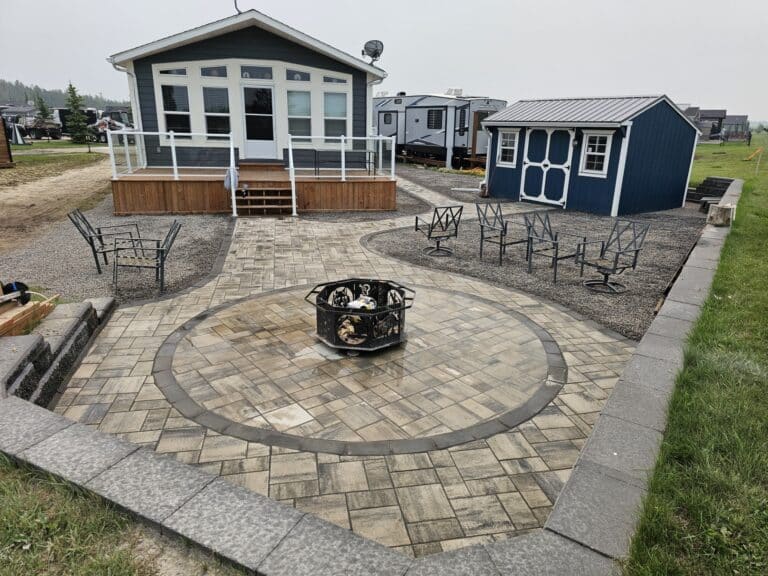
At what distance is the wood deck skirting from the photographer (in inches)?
468

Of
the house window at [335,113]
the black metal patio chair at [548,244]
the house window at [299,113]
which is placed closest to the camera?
the black metal patio chair at [548,244]

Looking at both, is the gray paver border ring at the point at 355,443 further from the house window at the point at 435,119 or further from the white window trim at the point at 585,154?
the house window at the point at 435,119

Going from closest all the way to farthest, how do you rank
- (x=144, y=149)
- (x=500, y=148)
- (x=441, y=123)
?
(x=144, y=149) < (x=500, y=148) < (x=441, y=123)

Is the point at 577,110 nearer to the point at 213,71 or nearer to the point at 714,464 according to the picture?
the point at 213,71

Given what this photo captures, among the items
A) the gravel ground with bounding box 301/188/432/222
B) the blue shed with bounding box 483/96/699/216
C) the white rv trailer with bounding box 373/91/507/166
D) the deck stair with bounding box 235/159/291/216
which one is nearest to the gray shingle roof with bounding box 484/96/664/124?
the blue shed with bounding box 483/96/699/216

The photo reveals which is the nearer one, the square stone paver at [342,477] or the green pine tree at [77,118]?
the square stone paver at [342,477]

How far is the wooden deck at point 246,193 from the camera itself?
11922mm

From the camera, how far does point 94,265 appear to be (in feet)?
25.7

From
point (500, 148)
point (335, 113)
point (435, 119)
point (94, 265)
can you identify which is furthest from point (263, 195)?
point (435, 119)

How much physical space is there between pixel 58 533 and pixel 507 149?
1568 centimetres

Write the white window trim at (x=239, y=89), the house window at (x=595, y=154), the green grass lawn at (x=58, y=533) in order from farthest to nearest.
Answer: the white window trim at (x=239, y=89) < the house window at (x=595, y=154) < the green grass lawn at (x=58, y=533)

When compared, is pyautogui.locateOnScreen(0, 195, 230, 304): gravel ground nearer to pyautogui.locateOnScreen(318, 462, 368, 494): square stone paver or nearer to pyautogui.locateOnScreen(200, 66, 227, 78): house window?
pyautogui.locateOnScreen(318, 462, 368, 494): square stone paver

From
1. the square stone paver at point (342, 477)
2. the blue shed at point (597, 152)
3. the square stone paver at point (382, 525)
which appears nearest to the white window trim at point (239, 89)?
the blue shed at point (597, 152)

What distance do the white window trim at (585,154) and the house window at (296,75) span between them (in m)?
7.91
